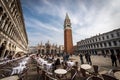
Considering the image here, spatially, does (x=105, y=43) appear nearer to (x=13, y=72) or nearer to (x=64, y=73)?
(x=64, y=73)

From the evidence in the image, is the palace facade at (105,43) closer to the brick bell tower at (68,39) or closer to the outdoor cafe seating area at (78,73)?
the brick bell tower at (68,39)

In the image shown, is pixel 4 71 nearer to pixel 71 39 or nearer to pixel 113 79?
pixel 113 79

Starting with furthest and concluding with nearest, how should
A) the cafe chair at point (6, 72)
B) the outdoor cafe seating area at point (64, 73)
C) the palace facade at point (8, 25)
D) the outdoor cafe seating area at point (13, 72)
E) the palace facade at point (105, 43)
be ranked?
the palace facade at point (105, 43) → the palace facade at point (8, 25) → the cafe chair at point (6, 72) → the outdoor cafe seating area at point (13, 72) → the outdoor cafe seating area at point (64, 73)

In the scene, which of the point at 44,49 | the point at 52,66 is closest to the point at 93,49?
the point at 52,66

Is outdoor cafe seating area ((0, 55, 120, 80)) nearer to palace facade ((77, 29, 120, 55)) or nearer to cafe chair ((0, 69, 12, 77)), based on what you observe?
cafe chair ((0, 69, 12, 77))

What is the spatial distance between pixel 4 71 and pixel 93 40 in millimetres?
51233

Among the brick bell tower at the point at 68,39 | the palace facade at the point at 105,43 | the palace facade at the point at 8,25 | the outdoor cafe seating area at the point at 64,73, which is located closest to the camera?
the outdoor cafe seating area at the point at 64,73

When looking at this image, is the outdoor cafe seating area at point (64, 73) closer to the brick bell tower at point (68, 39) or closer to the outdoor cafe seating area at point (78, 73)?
the outdoor cafe seating area at point (78, 73)

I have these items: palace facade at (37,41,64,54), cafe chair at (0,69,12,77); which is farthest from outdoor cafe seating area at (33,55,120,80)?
palace facade at (37,41,64,54)

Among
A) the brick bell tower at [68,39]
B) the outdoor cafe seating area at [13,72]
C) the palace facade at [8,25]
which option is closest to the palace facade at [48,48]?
the brick bell tower at [68,39]

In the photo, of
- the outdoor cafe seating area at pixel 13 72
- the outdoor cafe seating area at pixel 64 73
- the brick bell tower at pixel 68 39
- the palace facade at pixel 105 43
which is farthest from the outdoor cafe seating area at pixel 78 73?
the brick bell tower at pixel 68 39

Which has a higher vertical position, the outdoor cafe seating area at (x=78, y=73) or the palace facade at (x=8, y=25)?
the palace facade at (x=8, y=25)

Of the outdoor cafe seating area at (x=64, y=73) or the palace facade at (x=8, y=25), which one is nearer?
the outdoor cafe seating area at (x=64, y=73)

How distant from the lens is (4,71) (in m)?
7.43
